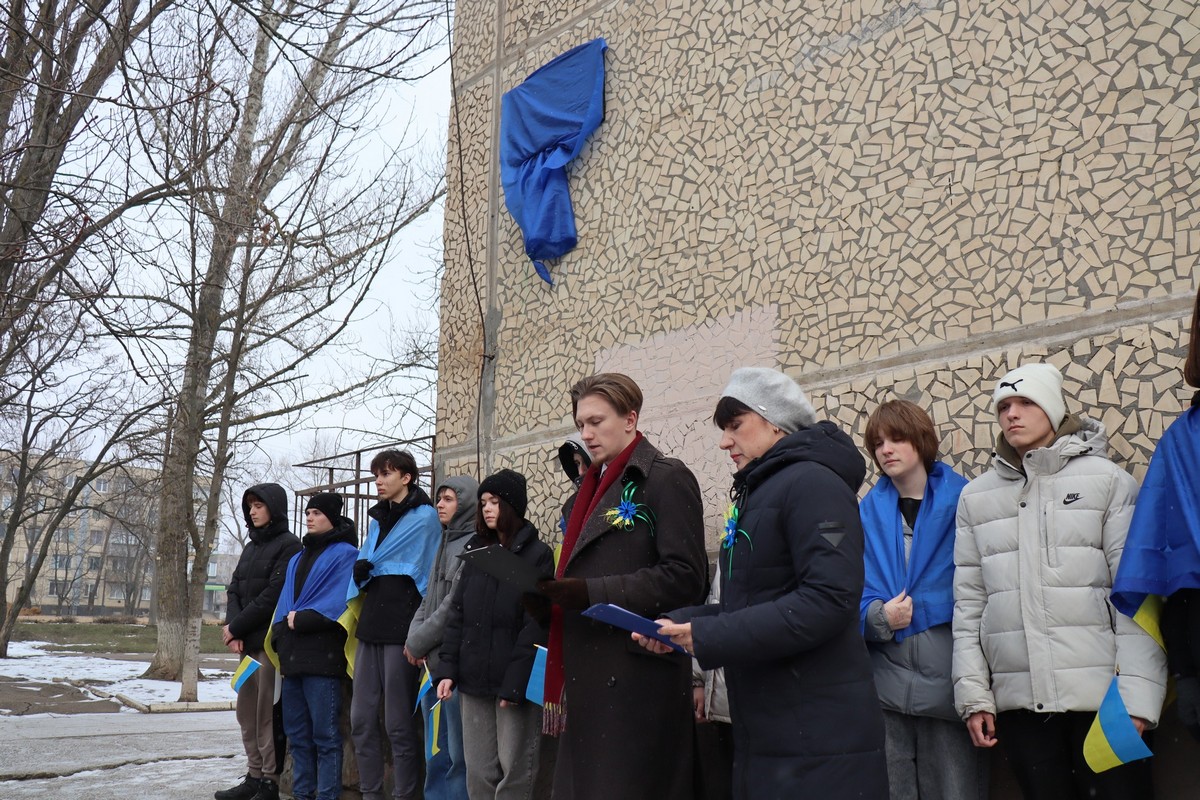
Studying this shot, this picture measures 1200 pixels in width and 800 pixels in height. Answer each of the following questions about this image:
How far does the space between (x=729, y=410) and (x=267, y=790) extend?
4372 millimetres

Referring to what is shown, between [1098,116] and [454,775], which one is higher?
[1098,116]

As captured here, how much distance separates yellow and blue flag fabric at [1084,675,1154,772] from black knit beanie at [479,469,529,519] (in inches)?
102

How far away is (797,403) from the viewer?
2660mm

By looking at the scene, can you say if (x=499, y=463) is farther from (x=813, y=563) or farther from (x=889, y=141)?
(x=813, y=563)

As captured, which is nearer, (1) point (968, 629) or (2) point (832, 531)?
(2) point (832, 531)

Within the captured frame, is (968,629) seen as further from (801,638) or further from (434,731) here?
(434,731)

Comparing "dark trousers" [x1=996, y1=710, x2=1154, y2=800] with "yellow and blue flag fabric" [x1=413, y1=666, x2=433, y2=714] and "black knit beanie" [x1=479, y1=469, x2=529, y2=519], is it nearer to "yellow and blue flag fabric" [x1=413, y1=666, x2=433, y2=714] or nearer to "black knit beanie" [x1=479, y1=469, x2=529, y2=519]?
"black knit beanie" [x1=479, y1=469, x2=529, y2=519]

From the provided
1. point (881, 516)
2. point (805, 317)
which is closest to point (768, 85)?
point (805, 317)

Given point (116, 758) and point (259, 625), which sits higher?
point (259, 625)

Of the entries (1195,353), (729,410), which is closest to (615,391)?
(729,410)

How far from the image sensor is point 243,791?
229 inches

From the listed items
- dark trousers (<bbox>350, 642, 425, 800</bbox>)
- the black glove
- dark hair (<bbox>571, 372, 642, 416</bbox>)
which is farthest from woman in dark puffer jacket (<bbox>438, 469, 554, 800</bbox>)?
dark hair (<bbox>571, 372, 642, 416</bbox>)

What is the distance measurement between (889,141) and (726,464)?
1.49 m

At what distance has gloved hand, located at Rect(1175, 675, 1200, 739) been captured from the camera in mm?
2414
